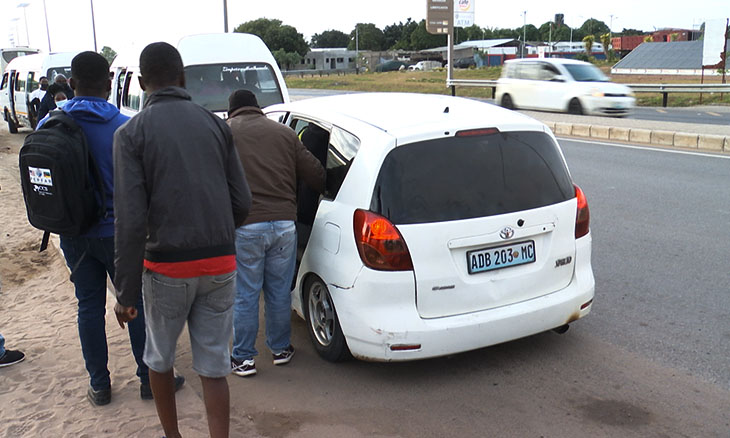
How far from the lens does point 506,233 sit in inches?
156

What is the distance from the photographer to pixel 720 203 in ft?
27.2

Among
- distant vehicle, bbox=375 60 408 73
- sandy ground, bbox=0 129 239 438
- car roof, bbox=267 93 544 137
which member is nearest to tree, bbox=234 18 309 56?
distant vehicle, bbox=375 60 408 73

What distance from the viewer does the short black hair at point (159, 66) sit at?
2971mm

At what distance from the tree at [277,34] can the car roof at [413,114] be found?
104486 mm

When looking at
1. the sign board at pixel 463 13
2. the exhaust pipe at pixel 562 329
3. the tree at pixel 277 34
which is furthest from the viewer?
the tree at pixel 277 34

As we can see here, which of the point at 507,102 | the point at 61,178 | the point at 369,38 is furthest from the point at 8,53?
the point at 369,38

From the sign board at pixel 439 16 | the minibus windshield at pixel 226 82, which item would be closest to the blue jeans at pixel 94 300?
the minibus windshield at pixel 226 82

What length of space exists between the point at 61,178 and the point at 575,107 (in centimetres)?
Answer: 1813

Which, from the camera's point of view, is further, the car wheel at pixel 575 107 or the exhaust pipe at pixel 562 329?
the car wheel at pixel 575 107

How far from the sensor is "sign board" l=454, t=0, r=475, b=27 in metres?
37.8

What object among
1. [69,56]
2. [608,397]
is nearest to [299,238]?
[608,397]

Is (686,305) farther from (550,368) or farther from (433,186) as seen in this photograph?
(433,186)

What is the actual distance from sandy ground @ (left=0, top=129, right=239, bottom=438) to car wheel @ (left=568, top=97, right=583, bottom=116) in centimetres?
1590

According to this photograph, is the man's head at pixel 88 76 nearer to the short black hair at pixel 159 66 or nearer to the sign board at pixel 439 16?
the short black hair at pixel 159 66
